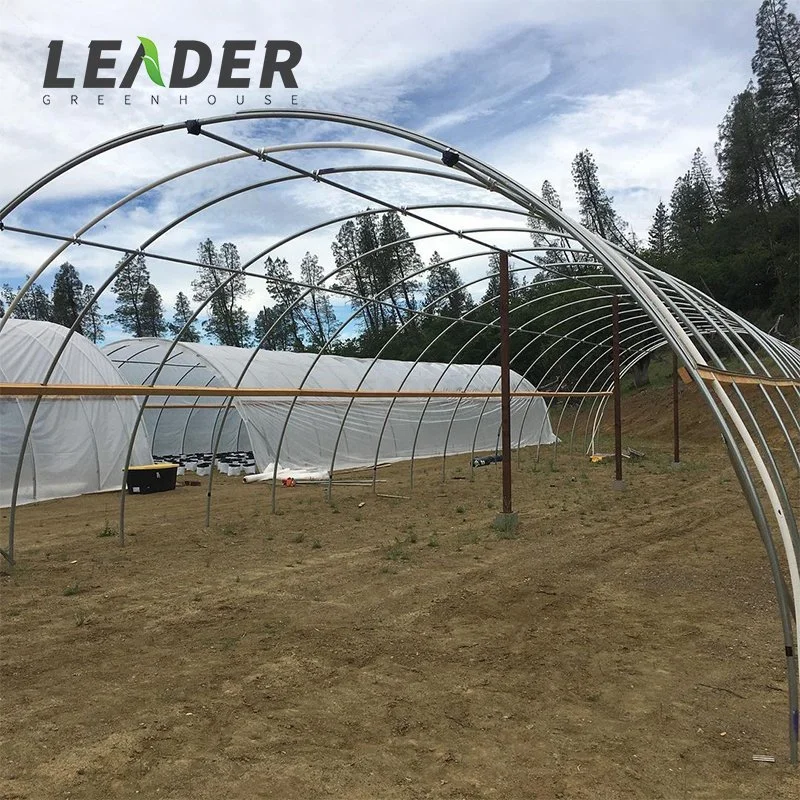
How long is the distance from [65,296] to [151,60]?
172 ft

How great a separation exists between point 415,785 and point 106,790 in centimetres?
182

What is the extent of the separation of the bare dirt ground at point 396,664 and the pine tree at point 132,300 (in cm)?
4395

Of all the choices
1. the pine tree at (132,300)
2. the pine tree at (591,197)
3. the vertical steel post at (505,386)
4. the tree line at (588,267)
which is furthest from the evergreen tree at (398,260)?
the vertical steel post at (505,386)

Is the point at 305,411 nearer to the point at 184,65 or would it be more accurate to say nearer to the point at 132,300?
the point at 184,65

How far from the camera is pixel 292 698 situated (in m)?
4.90

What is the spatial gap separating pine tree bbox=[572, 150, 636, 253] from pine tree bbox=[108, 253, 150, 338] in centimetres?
3497

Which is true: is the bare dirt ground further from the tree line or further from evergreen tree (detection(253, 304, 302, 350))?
evergreen tree (detection(253, 304, 302, 350))

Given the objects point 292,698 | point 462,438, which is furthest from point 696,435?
point 292,698

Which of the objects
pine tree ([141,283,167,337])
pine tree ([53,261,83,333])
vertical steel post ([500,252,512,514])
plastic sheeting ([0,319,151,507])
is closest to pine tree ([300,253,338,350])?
pine tree ([141,283,167,337])

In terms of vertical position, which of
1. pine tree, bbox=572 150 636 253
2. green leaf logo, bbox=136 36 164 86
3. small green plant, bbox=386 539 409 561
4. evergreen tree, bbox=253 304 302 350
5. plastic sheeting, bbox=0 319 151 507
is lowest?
small green plant, bbox=386 539 409 561

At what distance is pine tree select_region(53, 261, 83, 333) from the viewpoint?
52469 mm

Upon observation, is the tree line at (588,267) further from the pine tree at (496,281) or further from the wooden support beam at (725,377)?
the wooden support beam at (725,377)

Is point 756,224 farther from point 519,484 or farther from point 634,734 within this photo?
point 634,734

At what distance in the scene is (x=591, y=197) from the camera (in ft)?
164
